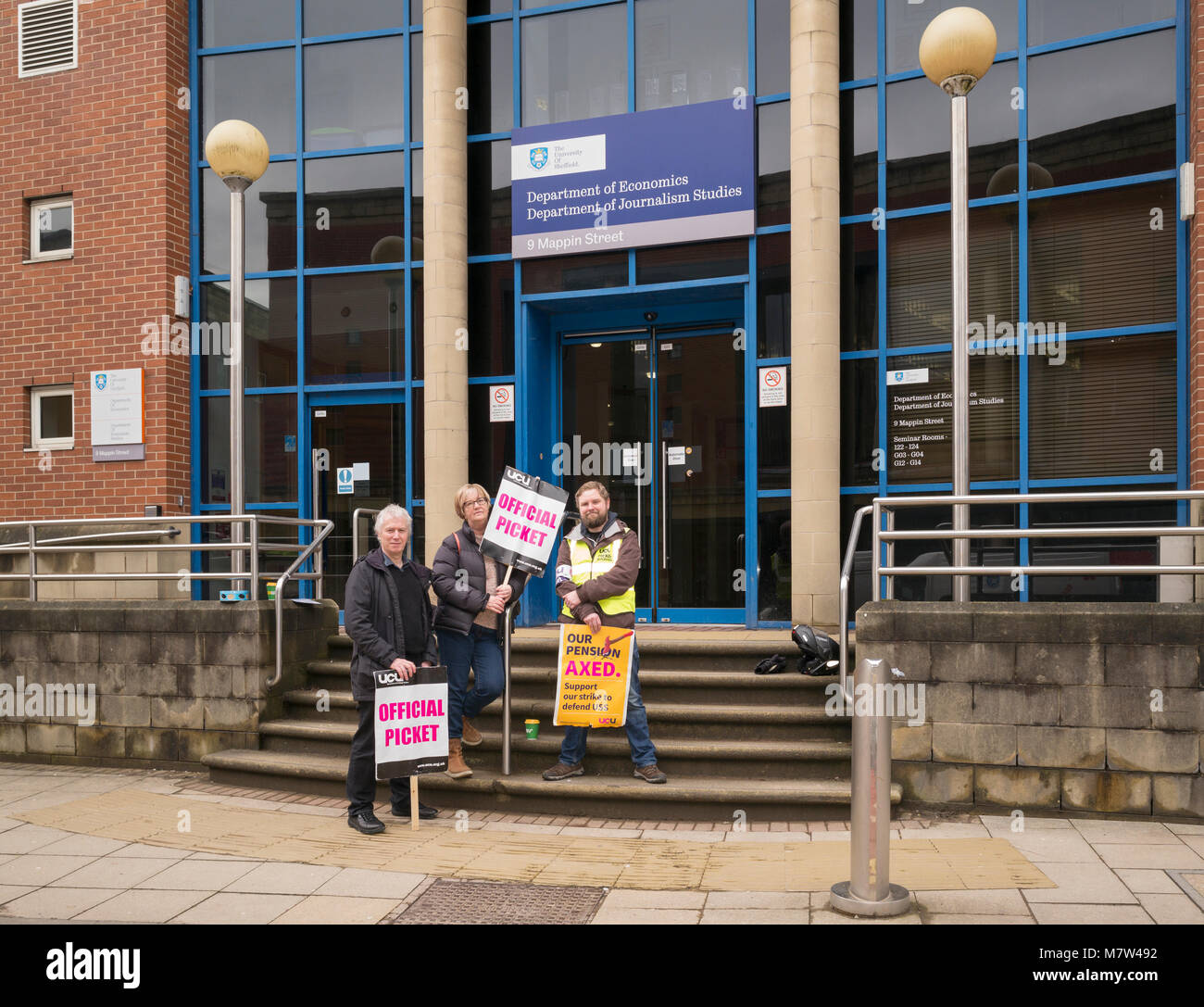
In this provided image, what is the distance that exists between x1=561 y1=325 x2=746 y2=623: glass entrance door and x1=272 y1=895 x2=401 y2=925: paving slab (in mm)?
5800

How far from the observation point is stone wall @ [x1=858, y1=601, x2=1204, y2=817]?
246 inches

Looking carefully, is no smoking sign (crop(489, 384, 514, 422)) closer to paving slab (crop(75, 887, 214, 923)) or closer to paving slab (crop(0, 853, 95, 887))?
paving slab (crop(0, 853, 95, 887))

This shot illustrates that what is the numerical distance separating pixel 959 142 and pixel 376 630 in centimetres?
529

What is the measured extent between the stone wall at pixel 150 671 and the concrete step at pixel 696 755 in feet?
3.47

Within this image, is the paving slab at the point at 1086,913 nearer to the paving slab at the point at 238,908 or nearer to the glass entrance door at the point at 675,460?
the paving slab at the point at 238,908

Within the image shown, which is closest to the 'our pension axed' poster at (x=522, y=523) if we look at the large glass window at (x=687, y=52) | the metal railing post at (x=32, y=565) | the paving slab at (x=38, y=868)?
the paving slab at (x=38, y=868)

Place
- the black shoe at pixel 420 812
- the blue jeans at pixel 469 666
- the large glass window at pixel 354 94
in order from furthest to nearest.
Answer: the large glass window at pixel 354 94 < the blue jeans at pixel 469 666 < the black shoe at pixel 420 812

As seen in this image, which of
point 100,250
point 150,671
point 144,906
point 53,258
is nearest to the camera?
point 144,906

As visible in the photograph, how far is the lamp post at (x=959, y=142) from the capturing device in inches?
275

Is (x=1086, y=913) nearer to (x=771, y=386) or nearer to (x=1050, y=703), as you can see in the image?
(x=1050, y=703)

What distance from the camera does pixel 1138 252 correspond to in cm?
898

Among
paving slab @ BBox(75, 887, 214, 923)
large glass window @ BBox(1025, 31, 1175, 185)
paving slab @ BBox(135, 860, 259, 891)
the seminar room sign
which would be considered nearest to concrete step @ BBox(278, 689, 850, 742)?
paving slab @ BBox(135, 860, 259, 891)

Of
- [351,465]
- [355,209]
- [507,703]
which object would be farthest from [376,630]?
[355,209]

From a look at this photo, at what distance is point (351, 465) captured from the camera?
1151 centimetres
